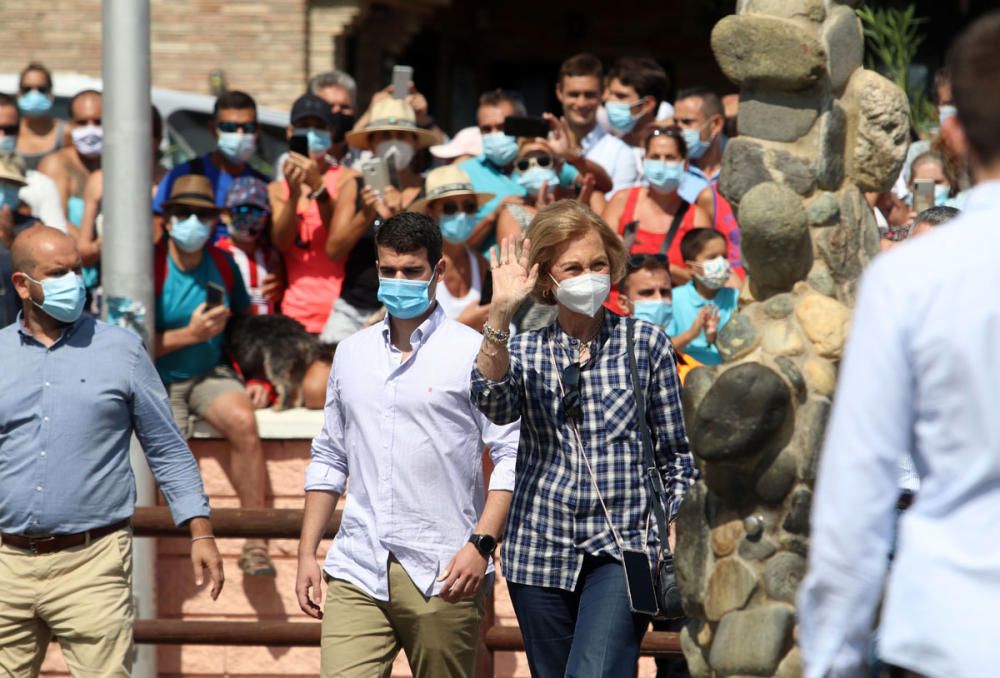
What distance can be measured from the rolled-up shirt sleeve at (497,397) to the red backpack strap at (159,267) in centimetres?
293

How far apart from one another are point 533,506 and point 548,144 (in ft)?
11.9

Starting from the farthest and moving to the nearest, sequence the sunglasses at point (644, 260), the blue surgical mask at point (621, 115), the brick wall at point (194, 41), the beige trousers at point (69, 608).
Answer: the brick wall at point (194, 41) < the blue surgical mask at point (621, 115) < the sunglasses at point (644, 260) < the beige trousers at point (69, 608)

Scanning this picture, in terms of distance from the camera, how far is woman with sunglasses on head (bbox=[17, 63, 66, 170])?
31.9 feet

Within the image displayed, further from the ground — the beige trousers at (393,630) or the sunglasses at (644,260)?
the sunglasses at (644,260)

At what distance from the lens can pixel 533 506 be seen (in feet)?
15.5

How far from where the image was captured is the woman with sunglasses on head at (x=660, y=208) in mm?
7508

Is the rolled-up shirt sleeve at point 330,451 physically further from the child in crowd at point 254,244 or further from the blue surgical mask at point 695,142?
the blue surgical mask at point 695,142

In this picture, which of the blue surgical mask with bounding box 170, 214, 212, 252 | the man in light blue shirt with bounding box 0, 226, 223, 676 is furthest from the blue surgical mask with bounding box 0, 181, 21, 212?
the man in light blue shirt with bounding box 0, 226, 223, 676

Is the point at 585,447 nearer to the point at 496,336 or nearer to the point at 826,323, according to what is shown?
the point at 496,336

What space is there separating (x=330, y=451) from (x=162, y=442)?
638mm

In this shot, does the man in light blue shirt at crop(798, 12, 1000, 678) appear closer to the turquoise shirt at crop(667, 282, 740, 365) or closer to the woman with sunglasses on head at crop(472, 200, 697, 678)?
the woman with sunglasses on head at crop(472, 200, 697, 678)

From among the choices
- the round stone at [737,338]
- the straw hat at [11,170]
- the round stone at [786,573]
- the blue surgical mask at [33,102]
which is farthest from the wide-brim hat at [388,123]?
the round stone at [786,573]

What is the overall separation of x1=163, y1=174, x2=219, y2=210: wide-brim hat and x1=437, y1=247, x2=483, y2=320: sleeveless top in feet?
3.55

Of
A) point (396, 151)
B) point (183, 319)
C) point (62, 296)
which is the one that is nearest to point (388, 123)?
→ point (396, 151)
